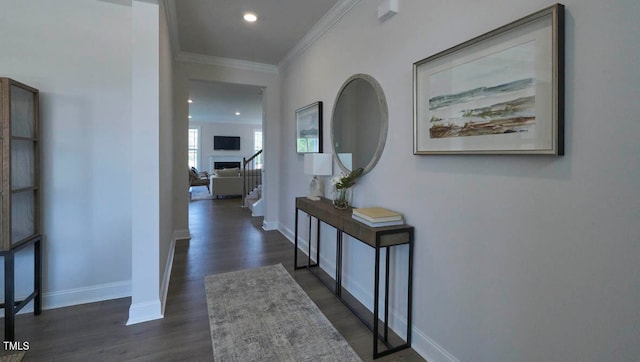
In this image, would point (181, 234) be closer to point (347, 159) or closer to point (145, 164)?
point (145, 164)

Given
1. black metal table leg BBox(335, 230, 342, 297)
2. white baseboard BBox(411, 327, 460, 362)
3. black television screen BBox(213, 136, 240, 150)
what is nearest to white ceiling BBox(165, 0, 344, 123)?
black metal table leg BBox(335, 230, 342, 297)

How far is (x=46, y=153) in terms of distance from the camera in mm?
2355

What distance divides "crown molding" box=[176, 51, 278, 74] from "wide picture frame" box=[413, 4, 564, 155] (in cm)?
337

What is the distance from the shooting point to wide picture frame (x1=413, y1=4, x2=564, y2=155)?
119cm

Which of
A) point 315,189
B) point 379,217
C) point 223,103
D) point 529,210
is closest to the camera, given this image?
point 529,210

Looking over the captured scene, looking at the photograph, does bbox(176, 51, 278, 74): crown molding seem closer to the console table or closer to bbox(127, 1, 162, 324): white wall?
bbox(127, 1, 162, 324): white wall

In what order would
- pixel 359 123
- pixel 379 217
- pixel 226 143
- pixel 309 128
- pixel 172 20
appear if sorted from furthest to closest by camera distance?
pixel 226 143, pixel 309 128, pixel 172 20, pixel 359 123, pixel 379 217

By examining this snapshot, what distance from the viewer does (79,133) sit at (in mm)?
2436

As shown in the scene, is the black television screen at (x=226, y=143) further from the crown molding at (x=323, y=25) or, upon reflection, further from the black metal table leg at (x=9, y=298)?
the black metal table leg at (x=9, y=298)

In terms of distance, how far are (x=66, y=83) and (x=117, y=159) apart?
0.68m

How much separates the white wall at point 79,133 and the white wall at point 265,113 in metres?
1.83

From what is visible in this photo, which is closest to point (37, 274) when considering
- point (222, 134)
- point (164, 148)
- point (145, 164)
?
point (145, 164)

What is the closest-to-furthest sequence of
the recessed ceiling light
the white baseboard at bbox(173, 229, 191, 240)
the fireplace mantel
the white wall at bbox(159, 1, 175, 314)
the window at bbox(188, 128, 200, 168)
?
the white wall at bbox(159, 1, 175, 314)
the recessed ceiling light
the white baseboard at bbox(173, 229, 191, 240)
the window at bbox(188, 128, 200, 168)
the fireplace mantel

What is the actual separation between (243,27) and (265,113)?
5.29 feet
